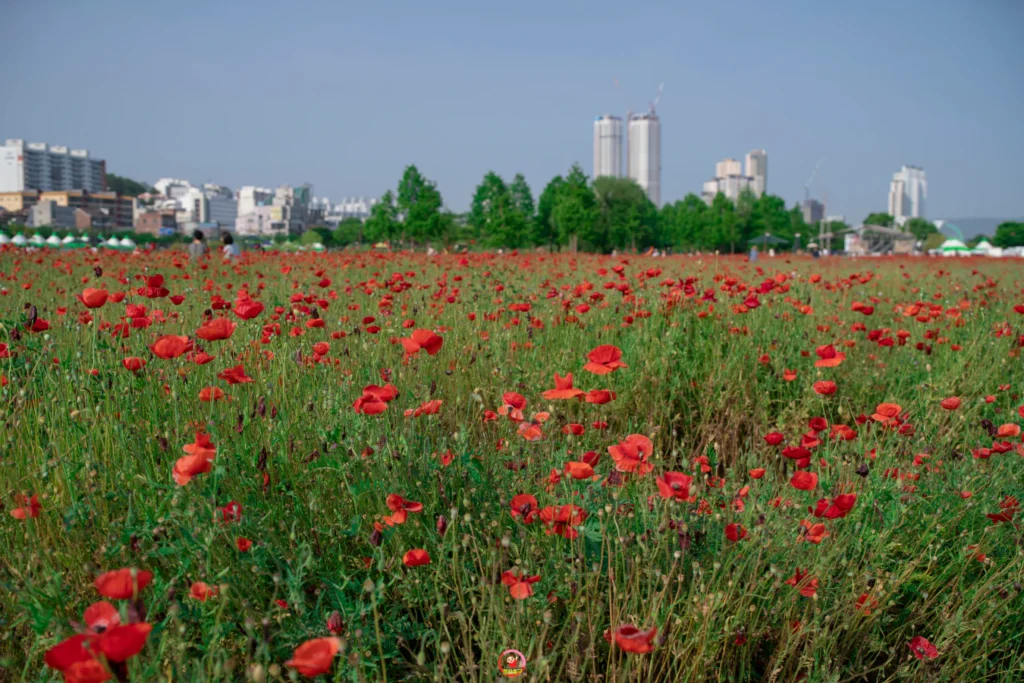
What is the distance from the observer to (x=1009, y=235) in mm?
81000

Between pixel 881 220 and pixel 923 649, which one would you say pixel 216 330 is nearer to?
pixel 923 649

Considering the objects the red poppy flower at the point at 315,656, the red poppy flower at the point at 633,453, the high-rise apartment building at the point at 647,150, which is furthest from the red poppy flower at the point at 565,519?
the high-rise apartment building at the point at 647,150

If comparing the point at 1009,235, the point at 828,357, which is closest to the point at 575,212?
the point at 828,357

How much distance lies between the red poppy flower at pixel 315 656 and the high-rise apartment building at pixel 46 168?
647 ft

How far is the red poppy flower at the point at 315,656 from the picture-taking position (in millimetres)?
842

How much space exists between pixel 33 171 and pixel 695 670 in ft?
693

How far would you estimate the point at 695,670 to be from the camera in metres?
1.36

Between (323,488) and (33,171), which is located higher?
(33,171)

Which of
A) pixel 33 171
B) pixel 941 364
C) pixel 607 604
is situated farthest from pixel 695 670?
pixel 33 171

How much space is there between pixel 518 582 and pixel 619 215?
1888 inches

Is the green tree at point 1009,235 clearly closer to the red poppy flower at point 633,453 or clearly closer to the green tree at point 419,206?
the green tree at point 419,206

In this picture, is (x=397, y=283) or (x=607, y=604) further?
(x=397, y=283)

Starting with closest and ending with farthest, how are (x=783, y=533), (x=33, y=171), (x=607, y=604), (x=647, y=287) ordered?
(x=607, y=604) → (x=783, y=533) → (x=647, y=287) → (x=33, y=171)

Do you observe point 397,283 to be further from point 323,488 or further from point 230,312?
point 323,488
